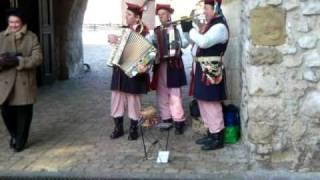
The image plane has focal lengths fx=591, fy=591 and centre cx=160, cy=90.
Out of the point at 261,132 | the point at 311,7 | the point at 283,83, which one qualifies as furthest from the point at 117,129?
the point at 311,7

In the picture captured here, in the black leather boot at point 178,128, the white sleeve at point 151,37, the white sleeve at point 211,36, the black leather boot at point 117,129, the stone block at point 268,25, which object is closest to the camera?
the stone block at point 268,25

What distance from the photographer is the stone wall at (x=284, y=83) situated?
550cm

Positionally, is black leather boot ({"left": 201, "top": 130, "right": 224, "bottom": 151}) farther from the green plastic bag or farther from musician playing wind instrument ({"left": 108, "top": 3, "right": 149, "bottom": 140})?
musician playing wind instrument ({"left": 108, "top": 3, "right": 149, "bottom": 140})

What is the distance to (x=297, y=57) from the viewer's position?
5.54 meters

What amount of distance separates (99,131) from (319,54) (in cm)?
307

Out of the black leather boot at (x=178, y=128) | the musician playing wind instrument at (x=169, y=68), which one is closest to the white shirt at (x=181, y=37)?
the musician playing wind instrument at (x=169, y=68)

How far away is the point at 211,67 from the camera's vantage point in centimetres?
631

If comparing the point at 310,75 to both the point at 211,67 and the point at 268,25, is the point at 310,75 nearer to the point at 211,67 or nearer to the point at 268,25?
the point at 268,25

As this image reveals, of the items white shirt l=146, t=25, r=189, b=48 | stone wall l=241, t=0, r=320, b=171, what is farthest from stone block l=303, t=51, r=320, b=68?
white shirt l=146, t=25, r=189, b=48

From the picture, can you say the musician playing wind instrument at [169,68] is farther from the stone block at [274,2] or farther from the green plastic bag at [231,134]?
the stone block at [274,2]

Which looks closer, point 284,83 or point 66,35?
point 284,83

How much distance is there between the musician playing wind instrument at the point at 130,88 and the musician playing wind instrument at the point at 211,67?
65cm

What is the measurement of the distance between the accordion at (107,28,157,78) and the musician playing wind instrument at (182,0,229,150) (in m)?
0.53

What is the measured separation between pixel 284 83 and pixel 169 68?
1886 millimetres
